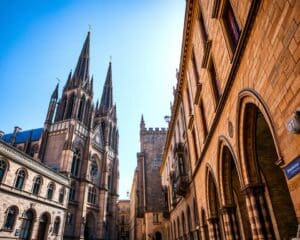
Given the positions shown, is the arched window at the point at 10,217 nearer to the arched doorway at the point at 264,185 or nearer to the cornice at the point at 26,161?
the cornice at the point at 26,161

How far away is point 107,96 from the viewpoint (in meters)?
63.5

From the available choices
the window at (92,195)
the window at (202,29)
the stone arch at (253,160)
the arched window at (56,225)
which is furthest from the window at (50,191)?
the stone arch at (253,160)

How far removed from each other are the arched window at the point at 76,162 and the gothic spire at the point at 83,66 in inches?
664

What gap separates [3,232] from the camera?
19.8 metres

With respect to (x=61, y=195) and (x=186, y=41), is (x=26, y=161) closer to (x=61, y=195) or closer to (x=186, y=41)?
(x=61, y=195)

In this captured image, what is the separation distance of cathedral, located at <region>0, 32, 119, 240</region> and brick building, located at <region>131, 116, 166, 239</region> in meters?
7.23

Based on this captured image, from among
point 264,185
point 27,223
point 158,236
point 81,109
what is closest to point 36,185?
point 27,223

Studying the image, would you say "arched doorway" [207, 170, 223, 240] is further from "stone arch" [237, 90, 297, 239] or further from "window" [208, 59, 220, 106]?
"stone arch" [237, 90, 297, 239]

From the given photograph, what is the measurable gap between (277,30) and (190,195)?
15.0 meters

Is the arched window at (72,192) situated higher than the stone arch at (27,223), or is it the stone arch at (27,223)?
the arched window at (72,192)

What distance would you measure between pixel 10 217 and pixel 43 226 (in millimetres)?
5942

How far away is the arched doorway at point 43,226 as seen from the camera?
25312mm

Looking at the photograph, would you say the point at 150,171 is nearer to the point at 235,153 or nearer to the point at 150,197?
the point at 150,197

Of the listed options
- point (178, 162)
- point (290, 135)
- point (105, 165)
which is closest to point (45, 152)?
point (105, 165)
